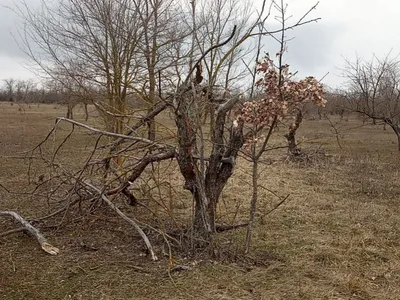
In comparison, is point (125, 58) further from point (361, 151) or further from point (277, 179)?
point (361, 151)

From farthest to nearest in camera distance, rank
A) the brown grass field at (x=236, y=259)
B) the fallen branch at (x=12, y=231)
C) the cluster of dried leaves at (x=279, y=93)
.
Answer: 1. the fallen branch at (x=12, y=231)
2. the cluster of dried leaves at (x=279, y=93)
3. the brown grass field at (x=236, y=259)

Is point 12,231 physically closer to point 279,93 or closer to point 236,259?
point 236,259

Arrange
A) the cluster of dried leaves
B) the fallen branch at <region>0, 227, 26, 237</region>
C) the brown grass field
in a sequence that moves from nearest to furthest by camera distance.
Result: 1. the brown grass field
2. the cluster of dried leaves
3. the fallen branch at <region>0, 227, 26, 237</region>

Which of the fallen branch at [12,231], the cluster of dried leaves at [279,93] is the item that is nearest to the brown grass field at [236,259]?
the fallen branch at [12,231]

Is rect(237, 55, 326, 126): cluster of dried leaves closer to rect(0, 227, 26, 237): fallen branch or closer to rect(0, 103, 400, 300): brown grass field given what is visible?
rect(0, 103, 400, 300): brown grass field

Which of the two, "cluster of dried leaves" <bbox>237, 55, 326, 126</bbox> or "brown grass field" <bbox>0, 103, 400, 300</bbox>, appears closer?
"brown grass field" <bbox>0, 103, 400, 300</bbox>

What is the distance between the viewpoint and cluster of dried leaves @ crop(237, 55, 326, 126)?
3.99 meters

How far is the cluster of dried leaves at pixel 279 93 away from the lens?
3992 mm

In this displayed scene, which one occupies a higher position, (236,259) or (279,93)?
(279,93)

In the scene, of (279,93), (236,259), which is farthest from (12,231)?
(279,93)

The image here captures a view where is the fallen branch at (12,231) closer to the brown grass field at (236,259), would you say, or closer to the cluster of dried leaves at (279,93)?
the brown grass field at (236,259)

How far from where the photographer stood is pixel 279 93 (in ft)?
13.3

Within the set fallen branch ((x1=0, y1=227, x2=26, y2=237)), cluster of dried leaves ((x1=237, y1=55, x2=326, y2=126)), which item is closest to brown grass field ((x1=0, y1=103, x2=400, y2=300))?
fallen branch ((x1=0, y1=227, x2=26, y2=237))

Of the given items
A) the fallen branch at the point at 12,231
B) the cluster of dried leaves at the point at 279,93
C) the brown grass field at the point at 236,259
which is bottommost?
the brown grass field at the point at 236,259
